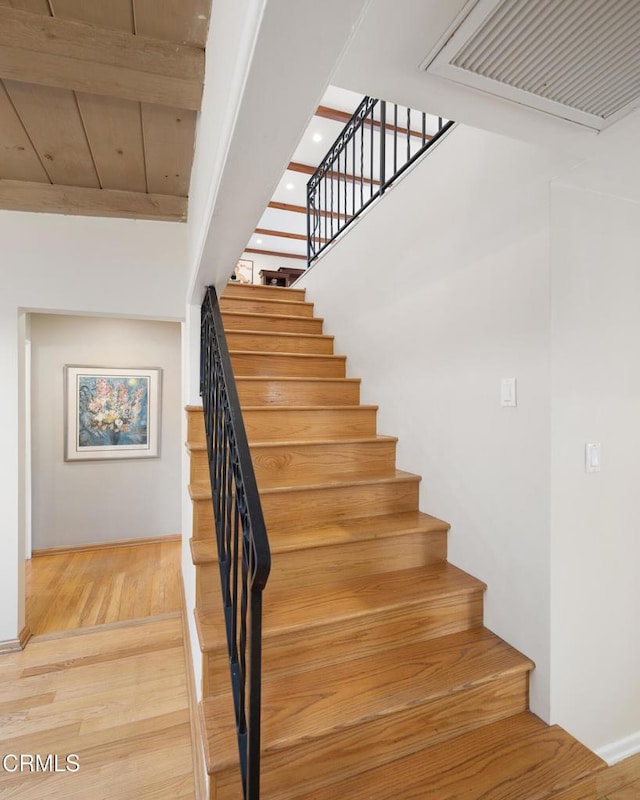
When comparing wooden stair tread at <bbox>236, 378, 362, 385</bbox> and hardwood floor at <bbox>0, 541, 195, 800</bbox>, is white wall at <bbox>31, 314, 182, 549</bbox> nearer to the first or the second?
hardwood floor at <bbox>0, 541, 195, 800</bbox>

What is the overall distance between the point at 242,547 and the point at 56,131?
6.92 feet

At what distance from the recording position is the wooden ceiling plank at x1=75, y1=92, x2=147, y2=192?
178 centimetres

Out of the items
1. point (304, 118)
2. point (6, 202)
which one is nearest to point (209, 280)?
point (304, 118)

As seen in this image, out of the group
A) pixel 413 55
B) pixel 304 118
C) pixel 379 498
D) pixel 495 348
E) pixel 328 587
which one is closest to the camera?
pixel 304 118

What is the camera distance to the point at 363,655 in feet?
5.32

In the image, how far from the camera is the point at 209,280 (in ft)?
6.61

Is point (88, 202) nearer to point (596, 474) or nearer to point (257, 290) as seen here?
point (257, 290)

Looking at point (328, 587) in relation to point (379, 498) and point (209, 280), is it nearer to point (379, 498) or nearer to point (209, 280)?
point (379, 498)

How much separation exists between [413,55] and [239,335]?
224 centimetres

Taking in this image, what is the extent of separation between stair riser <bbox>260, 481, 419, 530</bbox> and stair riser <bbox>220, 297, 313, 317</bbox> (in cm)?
177

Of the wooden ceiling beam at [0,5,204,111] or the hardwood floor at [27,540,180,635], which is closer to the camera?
the wooden ceiling beam at [0,5,204,111]

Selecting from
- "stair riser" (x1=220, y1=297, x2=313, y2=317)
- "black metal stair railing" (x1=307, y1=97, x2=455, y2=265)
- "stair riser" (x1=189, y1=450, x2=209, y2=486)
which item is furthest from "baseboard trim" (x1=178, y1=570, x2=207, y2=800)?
"black metal stair railing" (x1=307, y1=97, x2=455, y2=265)

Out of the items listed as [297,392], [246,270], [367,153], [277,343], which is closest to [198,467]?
[297,392]

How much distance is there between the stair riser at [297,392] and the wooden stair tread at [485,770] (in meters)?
1.85
